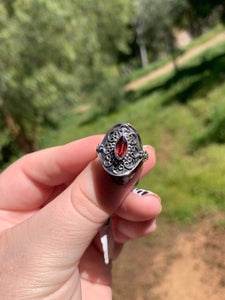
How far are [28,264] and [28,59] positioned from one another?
409 inches

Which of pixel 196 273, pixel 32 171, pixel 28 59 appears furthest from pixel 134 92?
pixel 32 171

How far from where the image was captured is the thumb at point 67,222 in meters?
1.93

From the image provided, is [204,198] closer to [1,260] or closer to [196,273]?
[196,273]

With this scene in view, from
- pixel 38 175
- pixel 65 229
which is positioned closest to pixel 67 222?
pixel 65 229

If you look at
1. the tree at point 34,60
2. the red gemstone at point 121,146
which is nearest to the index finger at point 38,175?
the red gemstone at point 121,146

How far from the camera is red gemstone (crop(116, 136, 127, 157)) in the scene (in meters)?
1.83

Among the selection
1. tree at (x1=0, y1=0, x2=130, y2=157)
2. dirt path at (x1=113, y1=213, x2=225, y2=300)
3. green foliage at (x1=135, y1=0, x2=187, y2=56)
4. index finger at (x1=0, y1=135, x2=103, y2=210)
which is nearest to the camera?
index finger at (x1=0, y1=135, x2=103, y2=210)

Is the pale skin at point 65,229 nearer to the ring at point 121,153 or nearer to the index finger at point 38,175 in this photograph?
the index finger at point 38,175

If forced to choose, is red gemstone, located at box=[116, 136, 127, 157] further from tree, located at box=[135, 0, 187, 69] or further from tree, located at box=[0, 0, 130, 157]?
tree, located at box=[135, 0, 187, 69]

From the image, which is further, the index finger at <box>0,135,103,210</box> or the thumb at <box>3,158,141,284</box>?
the index finger at <box>0,135,103,210</box>

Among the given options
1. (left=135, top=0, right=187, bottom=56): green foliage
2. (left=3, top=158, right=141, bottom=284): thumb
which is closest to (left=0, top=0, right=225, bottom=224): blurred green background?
(left=3, top=158, right=141, bottom=284): thumb

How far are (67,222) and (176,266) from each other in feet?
12.0

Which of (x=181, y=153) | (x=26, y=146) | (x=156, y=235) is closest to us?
(x=156, y=235)

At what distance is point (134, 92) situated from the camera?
21.2 metres
